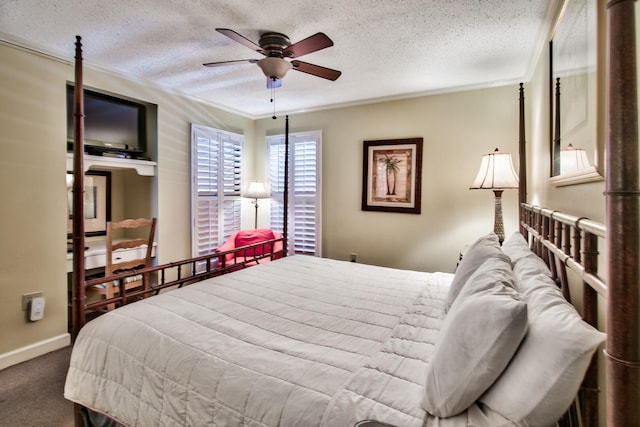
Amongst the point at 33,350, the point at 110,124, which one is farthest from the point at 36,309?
the point at 110,124

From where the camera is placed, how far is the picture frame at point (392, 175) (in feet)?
12.5

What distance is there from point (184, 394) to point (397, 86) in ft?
11.2

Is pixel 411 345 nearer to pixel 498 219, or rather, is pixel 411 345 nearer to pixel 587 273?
pixel 587 273

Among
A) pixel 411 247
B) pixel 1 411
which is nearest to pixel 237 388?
pixel 1 411

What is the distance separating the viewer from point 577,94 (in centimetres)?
141

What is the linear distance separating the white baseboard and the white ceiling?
238 cm

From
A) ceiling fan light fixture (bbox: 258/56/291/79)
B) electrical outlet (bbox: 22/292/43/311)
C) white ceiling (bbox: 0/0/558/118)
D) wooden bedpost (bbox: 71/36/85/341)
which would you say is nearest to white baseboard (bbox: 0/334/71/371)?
electrical outlet (bbox: 22/292/43/311)

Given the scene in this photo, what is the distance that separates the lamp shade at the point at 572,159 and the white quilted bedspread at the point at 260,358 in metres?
0.91

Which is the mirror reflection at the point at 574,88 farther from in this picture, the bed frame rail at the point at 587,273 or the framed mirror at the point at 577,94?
the bed frame rail at the point at 587,273

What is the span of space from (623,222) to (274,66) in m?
2.25

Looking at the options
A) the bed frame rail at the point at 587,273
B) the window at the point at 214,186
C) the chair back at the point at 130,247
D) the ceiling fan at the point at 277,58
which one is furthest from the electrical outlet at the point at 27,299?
the bed frame rail at the point at 587,273

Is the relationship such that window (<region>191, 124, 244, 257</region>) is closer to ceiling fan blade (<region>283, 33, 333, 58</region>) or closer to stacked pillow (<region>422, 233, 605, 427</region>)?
ceiling fan blade (<region>283, 33, 333, 58</region>)

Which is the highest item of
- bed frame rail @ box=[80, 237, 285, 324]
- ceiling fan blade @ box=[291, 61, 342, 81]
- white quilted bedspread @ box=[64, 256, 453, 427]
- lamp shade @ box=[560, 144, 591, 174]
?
ceiling fan blade @ box=[291, 61, 342, 81]

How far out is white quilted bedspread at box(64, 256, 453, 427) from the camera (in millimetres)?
1050
